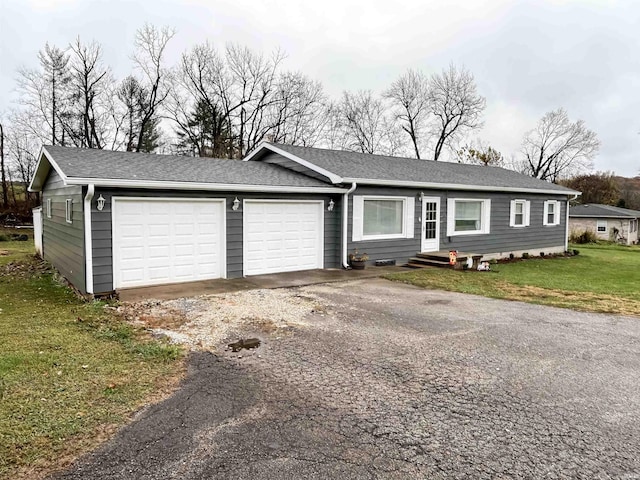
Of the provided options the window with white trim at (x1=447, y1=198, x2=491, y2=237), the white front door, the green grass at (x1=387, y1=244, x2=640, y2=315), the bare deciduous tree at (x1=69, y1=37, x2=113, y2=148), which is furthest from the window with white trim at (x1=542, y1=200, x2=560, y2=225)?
the bare deciduous tree at (x1=69, y1=37, x2=113, y2=148)

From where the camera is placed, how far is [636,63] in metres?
23.1

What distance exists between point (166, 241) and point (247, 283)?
1873 mm

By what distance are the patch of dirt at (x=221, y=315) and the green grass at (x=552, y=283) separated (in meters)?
3.60

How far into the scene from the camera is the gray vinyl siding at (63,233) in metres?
8.40

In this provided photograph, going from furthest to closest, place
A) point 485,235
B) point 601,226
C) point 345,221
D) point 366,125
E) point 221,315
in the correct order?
point 366,125
point 601,226
point 485,235
point 345,221
point 221,315

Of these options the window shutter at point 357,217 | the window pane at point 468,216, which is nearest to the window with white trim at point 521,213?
the window pane at point 468,216

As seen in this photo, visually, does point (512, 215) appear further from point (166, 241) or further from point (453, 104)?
point (453, 104)

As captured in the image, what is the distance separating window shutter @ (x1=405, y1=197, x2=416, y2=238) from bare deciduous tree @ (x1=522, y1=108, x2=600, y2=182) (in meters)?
33.1

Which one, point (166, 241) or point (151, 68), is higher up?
point (151, 68)

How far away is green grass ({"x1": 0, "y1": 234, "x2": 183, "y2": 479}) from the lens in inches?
118

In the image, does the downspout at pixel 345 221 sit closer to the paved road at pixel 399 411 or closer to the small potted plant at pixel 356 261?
the small potted plant at pixel 356 261

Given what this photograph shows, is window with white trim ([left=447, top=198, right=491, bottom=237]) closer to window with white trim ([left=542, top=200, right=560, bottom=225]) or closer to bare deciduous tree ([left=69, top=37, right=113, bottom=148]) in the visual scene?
window with white trim ([left=542, top=200, right=560, bottom=225])

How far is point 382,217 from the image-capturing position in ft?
40.5

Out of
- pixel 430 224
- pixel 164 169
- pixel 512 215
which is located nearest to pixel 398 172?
pixel 430 224
